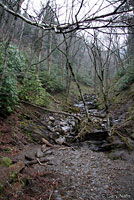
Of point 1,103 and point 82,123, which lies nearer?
point 1,103

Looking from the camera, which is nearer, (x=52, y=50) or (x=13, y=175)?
(x=13, y=175)

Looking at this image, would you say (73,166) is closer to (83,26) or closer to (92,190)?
(92,190)

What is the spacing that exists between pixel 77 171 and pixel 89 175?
39 centimetres

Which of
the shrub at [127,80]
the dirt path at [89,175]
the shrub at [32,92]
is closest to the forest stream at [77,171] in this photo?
the dirt path at [89,175]

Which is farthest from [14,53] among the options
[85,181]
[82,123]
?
[85,181]

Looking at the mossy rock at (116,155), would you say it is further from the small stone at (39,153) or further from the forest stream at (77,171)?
the small stone at (39,153)

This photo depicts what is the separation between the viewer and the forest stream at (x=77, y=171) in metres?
2.99

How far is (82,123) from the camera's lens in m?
7.26

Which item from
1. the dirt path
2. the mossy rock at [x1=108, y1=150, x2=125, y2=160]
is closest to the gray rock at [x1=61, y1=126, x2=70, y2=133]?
the dirt path

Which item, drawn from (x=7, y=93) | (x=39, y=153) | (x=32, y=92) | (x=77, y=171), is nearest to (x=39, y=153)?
(x=39, y=153)

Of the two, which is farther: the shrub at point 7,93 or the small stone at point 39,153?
the shrub at point 7,93

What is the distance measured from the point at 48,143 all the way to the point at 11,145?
1663mm

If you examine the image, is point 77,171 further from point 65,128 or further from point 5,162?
point 65,128

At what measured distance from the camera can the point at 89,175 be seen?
153 inches
